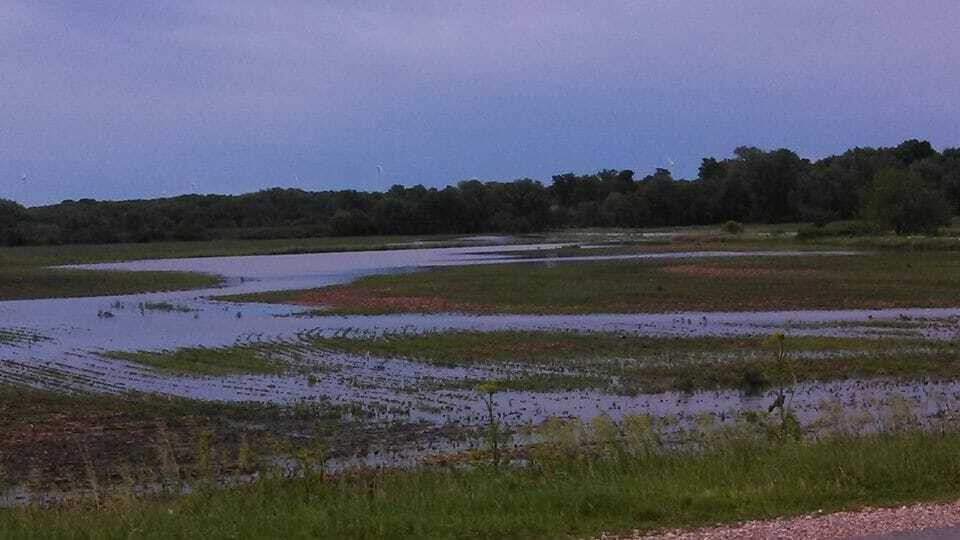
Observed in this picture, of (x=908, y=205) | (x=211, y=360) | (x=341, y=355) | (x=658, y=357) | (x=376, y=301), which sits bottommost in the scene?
(x=658, y=357)

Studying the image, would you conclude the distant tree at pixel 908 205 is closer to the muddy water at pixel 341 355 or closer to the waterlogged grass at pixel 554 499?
the muddy water at pixel 341 355

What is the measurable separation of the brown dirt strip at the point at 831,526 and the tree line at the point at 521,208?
123149 millimetres

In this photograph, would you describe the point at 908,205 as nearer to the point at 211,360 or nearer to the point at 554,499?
the point at 211,360

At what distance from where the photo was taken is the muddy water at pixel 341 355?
773 inches

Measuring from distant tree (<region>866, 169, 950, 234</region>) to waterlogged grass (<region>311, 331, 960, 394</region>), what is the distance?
6706 cm

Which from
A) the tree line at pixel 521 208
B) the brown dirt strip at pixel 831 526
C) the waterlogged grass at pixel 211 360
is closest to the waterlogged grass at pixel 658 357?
the waterlogged grass at pixel 211 360

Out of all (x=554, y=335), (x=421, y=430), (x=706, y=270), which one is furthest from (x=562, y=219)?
(x=421, y=430)

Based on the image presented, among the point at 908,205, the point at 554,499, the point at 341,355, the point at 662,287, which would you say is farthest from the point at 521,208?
the point at 554,499

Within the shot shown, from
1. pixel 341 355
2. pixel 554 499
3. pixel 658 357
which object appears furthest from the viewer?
pixel 341 355

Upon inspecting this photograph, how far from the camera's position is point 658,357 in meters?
25.8

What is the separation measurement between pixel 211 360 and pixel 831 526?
72.9ft

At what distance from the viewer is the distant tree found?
89.1 meters

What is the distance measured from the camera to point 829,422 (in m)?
14.4

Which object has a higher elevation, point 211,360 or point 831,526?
point 831,526
